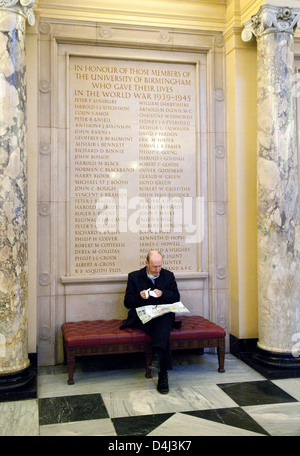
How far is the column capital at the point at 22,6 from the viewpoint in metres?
4.00

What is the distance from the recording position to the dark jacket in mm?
4457

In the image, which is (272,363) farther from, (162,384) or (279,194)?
(279,194)

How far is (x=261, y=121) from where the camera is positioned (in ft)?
15.3

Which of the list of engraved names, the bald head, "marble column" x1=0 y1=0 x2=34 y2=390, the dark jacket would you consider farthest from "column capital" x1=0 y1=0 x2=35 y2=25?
the dark jacket

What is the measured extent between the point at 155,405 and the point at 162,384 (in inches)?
13.0

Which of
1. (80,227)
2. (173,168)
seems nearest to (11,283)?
(80,227)

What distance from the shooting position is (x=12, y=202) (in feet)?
13.1

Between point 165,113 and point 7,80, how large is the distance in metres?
1.85

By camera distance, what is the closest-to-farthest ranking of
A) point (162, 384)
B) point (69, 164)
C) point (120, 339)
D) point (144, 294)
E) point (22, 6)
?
point (162, 384), point (22, 6), point (120, 339), point (144, 294), point (69, 164)

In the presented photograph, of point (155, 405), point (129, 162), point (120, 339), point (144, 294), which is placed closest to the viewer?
point (155, 405)

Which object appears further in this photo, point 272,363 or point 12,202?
point 272,363

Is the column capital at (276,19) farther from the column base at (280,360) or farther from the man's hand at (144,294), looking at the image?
the column base at (280,360)

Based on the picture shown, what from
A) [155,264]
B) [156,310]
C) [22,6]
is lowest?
[156,310]

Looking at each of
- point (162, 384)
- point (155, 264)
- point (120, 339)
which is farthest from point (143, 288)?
point (162, 384)
